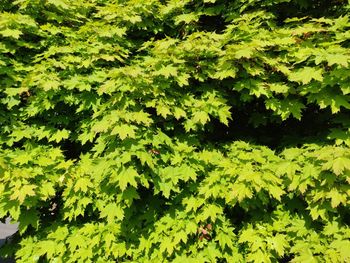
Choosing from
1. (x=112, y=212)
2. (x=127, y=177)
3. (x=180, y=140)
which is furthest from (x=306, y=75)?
(x=112, y=212)

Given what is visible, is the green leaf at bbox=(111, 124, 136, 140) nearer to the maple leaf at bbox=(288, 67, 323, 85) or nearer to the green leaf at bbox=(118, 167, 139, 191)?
the green leaf at bbox=(118, 167, 139, 191)

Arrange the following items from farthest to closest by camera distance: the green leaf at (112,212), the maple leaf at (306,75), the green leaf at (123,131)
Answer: the green leaf at (112,212)
the maple leaf at (306,75)
the green leaf at (123,131)

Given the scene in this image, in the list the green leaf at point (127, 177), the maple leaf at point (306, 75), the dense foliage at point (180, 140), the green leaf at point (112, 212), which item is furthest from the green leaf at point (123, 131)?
the maple leaf at point (306, 75)

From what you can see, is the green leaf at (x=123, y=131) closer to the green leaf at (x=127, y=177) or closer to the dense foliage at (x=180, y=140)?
the dense foliage at (x=180, y=140)

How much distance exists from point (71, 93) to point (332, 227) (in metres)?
4.32

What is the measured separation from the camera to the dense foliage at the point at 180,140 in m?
4.34

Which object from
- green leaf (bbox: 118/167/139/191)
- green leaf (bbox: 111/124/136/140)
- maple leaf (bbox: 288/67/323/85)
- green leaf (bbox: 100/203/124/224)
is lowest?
green leaf (bbox: 100/203/124/224)

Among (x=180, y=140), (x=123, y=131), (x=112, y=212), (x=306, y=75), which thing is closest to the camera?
(x=123, y=131)

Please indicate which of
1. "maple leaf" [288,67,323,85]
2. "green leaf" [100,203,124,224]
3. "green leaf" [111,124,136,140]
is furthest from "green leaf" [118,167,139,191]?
"maple leaf" [288,67,323,85]

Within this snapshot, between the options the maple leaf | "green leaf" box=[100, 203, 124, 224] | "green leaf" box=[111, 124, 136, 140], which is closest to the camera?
"green leaf" box=[111, 124, 136, 140]

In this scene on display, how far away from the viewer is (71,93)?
17.3ft

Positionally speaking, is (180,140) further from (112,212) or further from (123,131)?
(112,212)

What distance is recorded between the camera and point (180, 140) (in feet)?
16.7

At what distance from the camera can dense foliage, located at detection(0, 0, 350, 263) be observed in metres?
4.34
